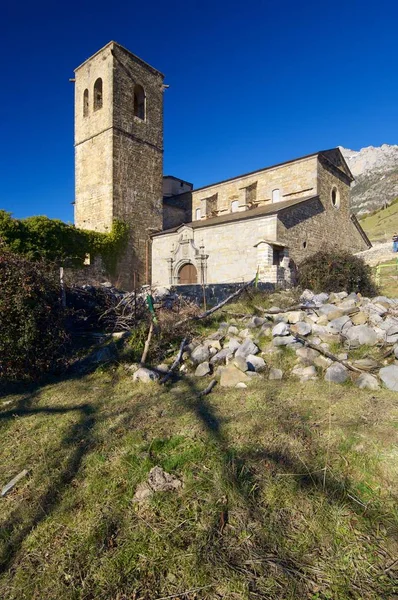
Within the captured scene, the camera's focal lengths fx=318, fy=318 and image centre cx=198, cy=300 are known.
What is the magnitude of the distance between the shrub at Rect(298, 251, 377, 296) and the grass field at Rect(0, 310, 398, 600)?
884cm

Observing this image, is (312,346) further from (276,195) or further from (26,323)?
(276,195)

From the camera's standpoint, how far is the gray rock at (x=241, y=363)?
16.9 ft

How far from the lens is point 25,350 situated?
18.0 ft

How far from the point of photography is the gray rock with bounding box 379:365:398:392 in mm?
4375

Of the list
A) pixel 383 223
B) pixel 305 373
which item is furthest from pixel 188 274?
pixel 383 223

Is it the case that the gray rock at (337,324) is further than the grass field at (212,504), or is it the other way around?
the gray rock at (337,324)

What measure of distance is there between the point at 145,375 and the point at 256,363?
189 centimetres

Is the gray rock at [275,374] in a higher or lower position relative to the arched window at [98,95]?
lower

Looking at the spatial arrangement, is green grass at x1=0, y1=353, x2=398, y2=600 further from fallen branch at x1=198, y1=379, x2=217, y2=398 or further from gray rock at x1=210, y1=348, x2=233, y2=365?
gray rock at x1=210, y1=348, x2=233, y2=365

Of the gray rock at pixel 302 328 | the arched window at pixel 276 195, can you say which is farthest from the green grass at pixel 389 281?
the gray rock at pixel 302 328

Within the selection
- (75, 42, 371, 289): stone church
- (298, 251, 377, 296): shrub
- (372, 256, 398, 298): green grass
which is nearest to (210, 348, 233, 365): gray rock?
(298, 251, 377, 296): shrub

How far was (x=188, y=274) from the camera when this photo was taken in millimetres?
19109

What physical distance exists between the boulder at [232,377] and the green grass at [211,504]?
741mm

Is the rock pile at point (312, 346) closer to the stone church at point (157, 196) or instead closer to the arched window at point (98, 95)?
the stone church at point (157, 196)
